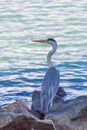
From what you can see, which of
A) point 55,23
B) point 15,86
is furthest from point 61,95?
point 55,23

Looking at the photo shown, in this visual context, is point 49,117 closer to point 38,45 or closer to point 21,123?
point 21,123

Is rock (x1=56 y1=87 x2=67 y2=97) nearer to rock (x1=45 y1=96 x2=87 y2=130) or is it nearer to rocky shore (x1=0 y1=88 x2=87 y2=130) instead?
rocky shore (x1=0 y1=88 x2=87 y2=130)

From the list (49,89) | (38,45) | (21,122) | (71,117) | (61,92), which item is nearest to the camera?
(21,122)

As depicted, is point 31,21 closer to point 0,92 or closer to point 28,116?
point 0,92

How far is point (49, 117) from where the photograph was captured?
8.24 meters

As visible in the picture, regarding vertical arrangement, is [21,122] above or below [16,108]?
above

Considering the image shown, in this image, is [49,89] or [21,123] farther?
[49,89]

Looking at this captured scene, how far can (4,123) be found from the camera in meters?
7.13

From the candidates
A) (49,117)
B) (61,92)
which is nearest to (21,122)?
(49,117)

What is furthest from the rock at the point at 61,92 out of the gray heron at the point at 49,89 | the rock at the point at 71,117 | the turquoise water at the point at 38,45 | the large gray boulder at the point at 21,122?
the large gray boulder at the point at 21,122

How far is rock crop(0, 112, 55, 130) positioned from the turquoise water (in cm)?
403

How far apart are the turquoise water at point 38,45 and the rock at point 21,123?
4.03m

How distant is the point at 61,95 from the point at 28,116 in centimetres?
434

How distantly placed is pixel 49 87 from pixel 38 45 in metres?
7.01
